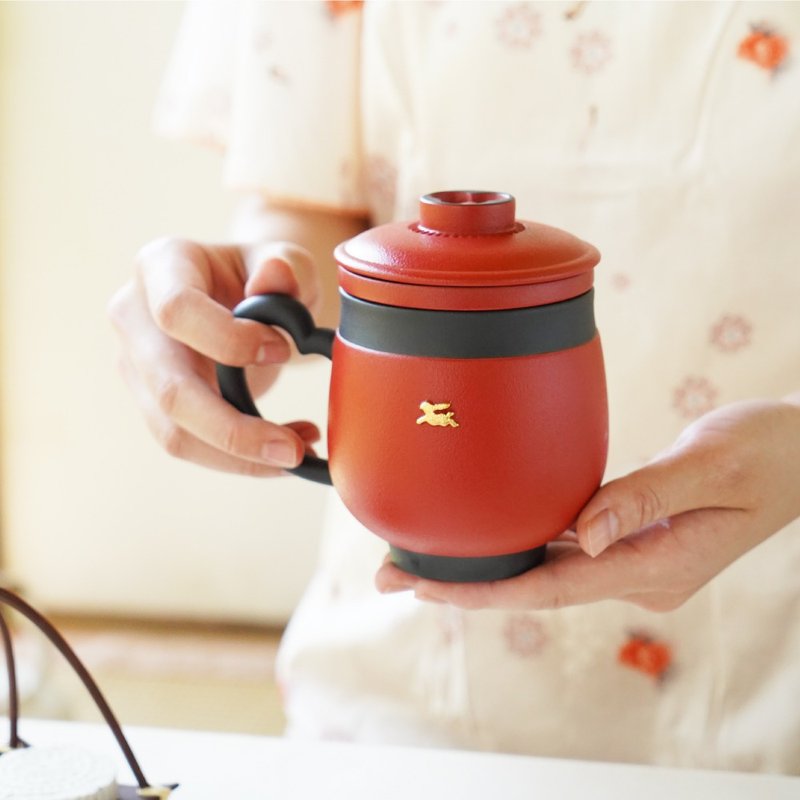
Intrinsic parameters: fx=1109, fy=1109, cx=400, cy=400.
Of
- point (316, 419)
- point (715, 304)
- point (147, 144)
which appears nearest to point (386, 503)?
point (715, 304)

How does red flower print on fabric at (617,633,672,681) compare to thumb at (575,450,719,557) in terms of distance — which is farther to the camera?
red flower print on fabric at (617,633,672,681)

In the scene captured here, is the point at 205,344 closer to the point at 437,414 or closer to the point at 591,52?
the point at 437,414

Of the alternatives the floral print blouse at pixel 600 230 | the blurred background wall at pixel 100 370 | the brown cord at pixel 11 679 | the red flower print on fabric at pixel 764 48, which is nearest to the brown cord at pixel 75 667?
the brown cord at pixel 11 679

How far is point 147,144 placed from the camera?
192 centimetres

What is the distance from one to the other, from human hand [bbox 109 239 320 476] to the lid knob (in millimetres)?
134

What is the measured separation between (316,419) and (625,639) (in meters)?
1.08

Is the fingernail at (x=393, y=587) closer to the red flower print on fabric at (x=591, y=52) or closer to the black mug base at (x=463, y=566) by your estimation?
the black mug base at (x=463, y=566)

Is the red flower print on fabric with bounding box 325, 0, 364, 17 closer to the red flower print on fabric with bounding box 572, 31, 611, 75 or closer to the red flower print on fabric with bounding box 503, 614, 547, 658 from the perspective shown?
the red flower print on fabric with bounding box 572, 31, 611, 75

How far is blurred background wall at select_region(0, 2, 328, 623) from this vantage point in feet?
6.26

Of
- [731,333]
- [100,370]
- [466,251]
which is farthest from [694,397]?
[100,370]

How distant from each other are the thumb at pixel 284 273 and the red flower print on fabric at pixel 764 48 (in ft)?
1.20

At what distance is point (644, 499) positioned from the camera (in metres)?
0.61

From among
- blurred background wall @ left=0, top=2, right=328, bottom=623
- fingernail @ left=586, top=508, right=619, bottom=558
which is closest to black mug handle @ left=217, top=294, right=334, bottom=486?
fingernail @ left=586, top=508, right=619, bottom=558

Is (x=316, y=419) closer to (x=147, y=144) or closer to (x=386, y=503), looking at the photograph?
(x=147, y=144)
